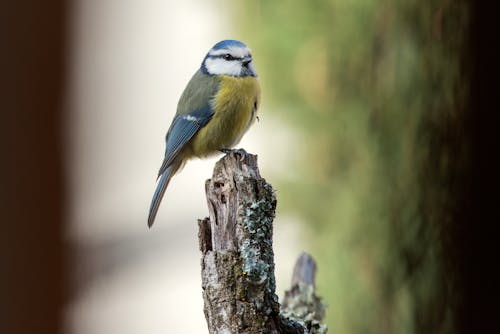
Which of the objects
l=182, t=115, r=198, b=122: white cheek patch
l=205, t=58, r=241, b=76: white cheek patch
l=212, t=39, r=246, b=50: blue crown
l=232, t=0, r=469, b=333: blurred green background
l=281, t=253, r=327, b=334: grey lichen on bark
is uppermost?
l=205, t=58, r=241, b=76: white cheek patch

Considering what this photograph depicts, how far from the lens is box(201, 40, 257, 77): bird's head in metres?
1.05

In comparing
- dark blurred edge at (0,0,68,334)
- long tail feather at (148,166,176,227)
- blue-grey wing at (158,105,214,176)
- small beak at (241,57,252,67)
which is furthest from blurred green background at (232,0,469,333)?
dark blurred edge at (0,0,68,334)

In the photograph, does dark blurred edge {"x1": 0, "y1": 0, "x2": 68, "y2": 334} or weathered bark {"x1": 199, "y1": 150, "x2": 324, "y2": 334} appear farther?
dark blurred edge {"x1": 0, "y1": 0, "x2": 68, "y2": 334}

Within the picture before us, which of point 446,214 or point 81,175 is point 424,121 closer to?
point 446,214

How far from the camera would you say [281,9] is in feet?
3.30

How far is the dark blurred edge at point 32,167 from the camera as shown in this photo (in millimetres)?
828

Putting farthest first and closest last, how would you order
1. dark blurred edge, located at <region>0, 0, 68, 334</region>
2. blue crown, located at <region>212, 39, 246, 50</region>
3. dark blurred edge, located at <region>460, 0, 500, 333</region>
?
blue crown, located at <region>212, 39, 246, 50</region> < dark blurred edge, located at <region>0, 0, 68, 334</region> < dark blurred edge, located at <region>460, 0, 500, 333</region>

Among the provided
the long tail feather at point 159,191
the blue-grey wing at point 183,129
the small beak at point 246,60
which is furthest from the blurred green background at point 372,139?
the long tail feather at point 159,191

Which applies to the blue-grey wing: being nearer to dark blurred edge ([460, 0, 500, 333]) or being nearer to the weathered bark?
the weathered bark

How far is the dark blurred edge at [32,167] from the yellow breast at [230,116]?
29 centimetres

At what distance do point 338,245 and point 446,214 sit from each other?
0.97ft

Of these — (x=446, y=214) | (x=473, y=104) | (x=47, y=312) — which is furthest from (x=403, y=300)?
(x=47, y=312)

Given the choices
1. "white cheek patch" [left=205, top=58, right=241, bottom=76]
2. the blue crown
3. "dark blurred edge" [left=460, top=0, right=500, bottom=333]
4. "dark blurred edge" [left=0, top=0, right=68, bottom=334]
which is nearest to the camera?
"dark blurred edge" [left=460, top=0, right=500, bottom=333]

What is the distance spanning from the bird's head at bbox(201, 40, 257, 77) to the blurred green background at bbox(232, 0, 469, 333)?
0.03 m
